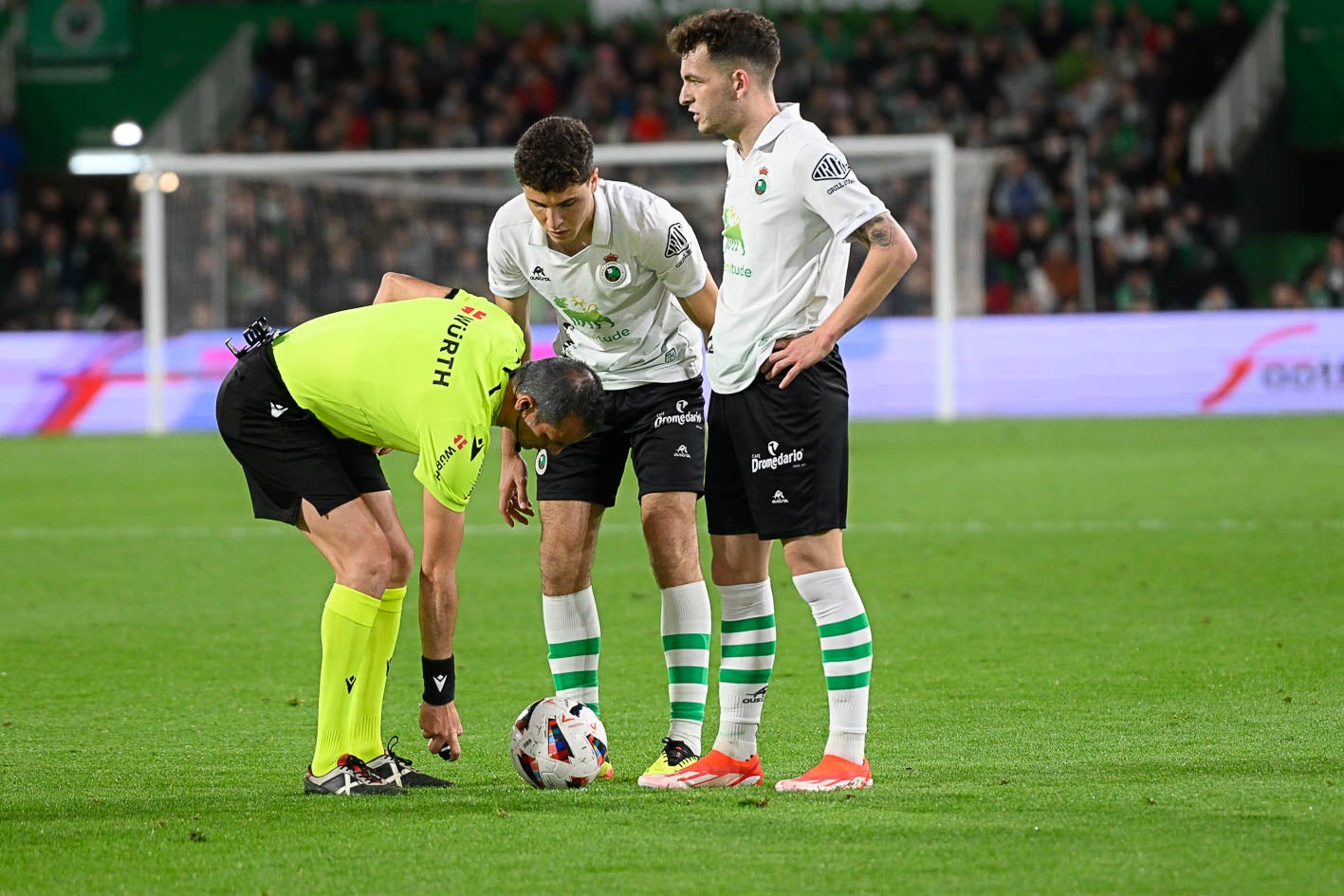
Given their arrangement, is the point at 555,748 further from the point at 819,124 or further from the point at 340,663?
the point at 819,124

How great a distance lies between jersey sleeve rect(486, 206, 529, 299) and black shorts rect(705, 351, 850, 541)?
37.9 inches

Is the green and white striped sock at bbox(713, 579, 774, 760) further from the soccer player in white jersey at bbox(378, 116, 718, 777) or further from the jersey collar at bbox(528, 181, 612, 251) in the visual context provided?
the jersey collar at bbox(528, 181, 612, 251)

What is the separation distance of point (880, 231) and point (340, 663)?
193cm

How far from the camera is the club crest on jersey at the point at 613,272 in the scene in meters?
5.66

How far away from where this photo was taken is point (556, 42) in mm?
27547

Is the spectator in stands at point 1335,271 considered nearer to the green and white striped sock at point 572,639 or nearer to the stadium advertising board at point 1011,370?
the stadium advertising board at point 1011,370

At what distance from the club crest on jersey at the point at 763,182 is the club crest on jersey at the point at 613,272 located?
0.64 meters

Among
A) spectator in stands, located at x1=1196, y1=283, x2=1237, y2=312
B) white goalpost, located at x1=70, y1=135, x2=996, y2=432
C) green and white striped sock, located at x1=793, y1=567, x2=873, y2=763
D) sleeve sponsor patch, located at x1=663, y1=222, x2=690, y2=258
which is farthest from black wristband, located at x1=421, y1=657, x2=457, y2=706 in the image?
spectator in stands, located at x1=1196, y1=283, x2=1237, y2=312

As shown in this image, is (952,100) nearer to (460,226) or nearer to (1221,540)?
(460,226)

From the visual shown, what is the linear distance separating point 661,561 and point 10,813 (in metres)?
2.01

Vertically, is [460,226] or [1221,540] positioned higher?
[460,226]

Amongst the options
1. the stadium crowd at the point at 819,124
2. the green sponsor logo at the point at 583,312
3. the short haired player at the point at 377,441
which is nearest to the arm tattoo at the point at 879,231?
the short haired player at the point at 377,441

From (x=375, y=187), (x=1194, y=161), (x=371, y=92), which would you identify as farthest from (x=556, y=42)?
(x=1194, y=161)

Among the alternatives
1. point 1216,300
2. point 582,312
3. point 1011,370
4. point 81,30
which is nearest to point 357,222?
point 1011,370
